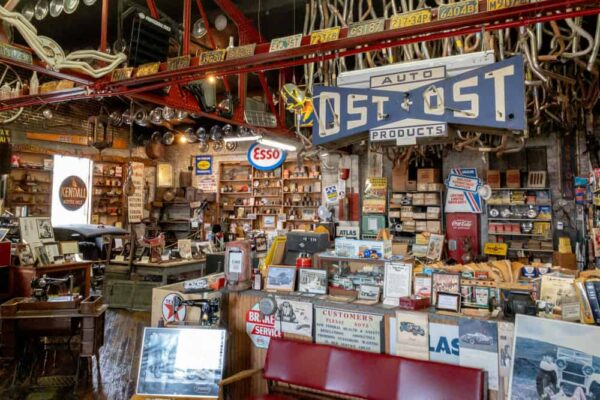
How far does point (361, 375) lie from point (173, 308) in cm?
159

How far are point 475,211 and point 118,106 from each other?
353 inches

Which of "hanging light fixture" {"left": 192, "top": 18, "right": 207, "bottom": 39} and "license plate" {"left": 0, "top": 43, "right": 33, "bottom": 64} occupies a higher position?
"hanging light fixture" {"left": 192, "top": 18, "right": 207, "bottom": 39}

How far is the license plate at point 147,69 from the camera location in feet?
14.8

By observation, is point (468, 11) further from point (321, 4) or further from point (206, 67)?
point (206, 67)

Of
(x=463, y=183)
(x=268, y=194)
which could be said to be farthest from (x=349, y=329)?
(x=268, y=194)

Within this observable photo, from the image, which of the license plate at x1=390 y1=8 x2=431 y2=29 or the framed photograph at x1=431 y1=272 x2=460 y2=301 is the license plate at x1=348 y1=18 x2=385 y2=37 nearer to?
the license plate at x1=390 y1=8 x2=431 y2=29

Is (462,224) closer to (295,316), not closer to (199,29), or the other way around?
(199,29)

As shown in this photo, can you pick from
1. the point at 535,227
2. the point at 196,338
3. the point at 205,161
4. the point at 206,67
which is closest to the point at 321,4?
the point at 206,67

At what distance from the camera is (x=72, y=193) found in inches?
453

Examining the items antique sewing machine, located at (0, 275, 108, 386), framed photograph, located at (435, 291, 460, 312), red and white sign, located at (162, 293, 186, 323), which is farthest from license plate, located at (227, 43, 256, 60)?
antique sewing machine, located at (0, 275, 108, 386)

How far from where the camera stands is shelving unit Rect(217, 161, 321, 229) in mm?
11758

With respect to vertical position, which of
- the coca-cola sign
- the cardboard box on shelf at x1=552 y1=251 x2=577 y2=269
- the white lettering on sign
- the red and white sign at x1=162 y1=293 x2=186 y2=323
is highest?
the white lettering on sign

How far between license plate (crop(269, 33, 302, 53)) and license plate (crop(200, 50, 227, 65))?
530mm

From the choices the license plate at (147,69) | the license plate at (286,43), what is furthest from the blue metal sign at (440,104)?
the license plate at (147,69)
